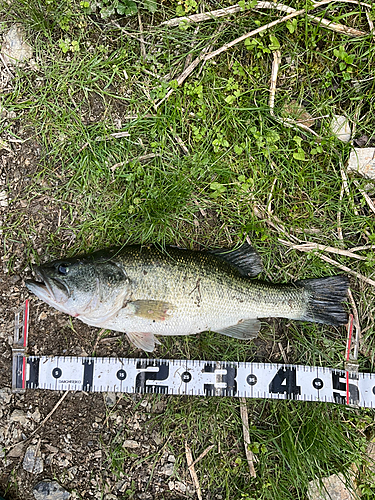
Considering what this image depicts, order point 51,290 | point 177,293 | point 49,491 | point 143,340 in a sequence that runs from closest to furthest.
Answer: point 51,290, point 177,293, point 143,340, point 49,491

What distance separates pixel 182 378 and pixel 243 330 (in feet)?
2.47

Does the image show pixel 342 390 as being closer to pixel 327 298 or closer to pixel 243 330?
pixel 327 298

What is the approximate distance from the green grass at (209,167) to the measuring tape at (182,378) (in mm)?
139

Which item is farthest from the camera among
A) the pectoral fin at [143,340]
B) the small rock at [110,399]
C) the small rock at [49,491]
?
the small rock at [110,399]

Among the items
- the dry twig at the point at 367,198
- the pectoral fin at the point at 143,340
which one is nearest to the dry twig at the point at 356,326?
the dry twig at the point at 367,198

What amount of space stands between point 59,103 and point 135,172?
3.37 feet

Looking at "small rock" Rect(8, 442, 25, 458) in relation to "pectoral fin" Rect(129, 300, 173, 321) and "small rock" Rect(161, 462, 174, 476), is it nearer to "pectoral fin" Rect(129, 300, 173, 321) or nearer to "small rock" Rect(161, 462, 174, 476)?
"small rock" Rect(161, 462, 174, 476)

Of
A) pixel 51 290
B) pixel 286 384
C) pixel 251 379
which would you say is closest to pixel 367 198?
pixel 286 384

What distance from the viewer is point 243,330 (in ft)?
11.3

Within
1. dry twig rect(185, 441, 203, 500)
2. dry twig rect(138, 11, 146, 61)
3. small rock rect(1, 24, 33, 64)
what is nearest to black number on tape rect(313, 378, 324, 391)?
dry twig rect(185, 441, 203, 500)

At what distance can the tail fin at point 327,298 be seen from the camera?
3479 millimetres

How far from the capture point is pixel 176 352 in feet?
11.9

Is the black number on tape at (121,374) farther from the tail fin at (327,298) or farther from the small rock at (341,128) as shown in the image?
the small rock at (341,128)

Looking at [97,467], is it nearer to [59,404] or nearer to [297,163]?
[59,404]
